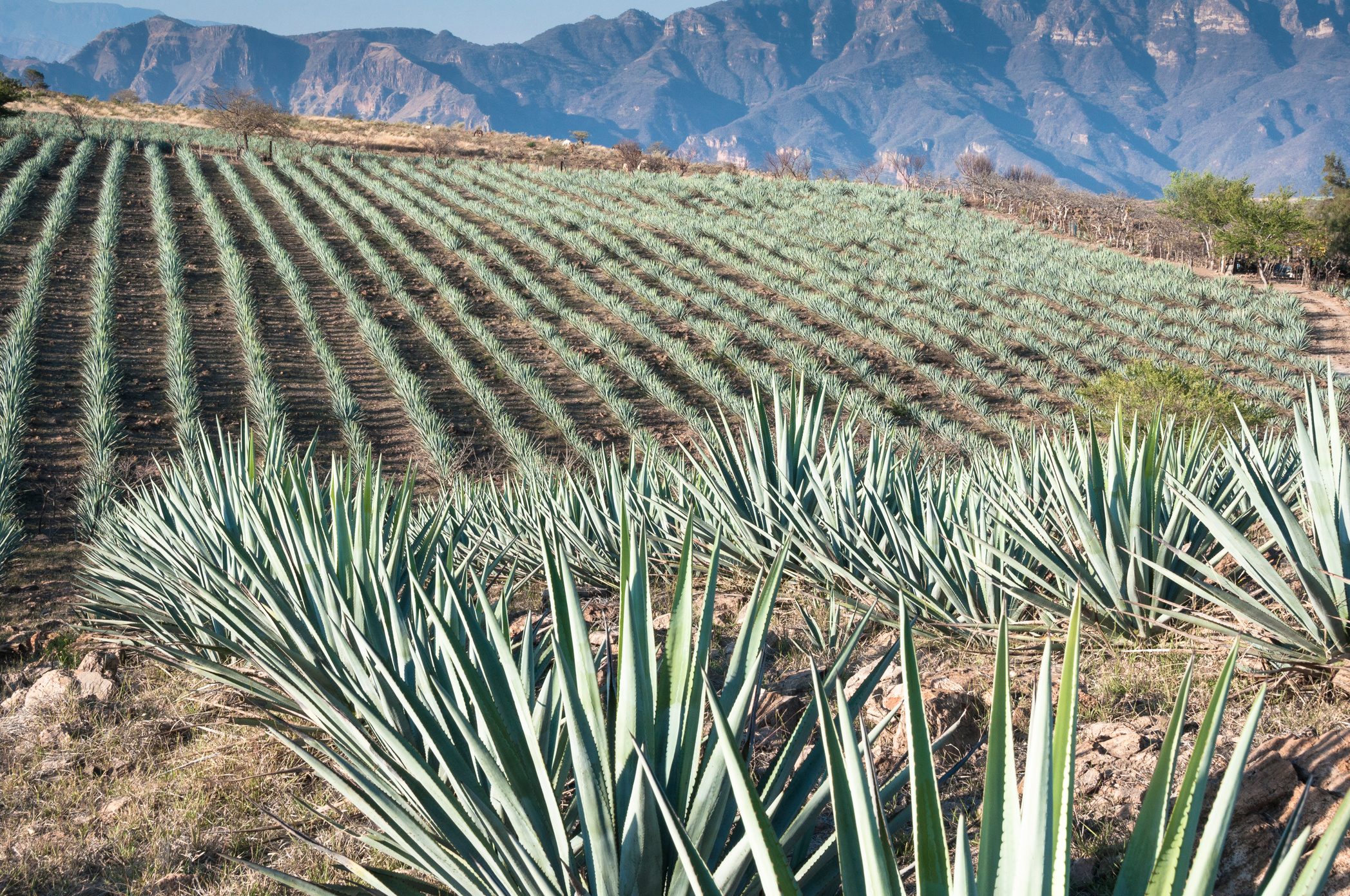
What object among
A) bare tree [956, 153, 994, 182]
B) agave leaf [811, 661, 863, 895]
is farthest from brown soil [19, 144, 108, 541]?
bare tree [956, 153, 994, 182]

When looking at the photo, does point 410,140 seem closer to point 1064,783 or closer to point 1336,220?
point 1336,220

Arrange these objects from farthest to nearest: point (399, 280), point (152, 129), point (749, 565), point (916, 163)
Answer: point (916, 163), point (152, 129), point (399, 280), point (749, 565)

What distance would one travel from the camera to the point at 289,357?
11.4 meters

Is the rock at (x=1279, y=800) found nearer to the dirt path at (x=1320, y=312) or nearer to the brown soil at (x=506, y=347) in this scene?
the brown soil at (x=506, y=347)

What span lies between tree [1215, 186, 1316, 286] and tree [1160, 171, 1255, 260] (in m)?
0.56

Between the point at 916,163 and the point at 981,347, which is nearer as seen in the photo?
the point at 981,347

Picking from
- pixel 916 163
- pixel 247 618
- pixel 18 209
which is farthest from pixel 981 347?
pixel 916 163

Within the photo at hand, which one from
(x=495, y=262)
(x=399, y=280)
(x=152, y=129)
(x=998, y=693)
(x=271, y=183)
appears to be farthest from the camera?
(x=152, y=129)

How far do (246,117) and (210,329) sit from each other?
21.0 metres

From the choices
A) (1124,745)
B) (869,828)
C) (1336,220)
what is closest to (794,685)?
(1124,745)

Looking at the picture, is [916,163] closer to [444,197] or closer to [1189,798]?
[444,197]

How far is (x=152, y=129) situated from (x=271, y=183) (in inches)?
511

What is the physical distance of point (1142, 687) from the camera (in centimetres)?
241

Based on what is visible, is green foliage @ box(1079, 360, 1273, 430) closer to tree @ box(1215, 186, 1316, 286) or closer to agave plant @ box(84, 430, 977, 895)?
agave plant @ box(84, 430, 977, 895)
